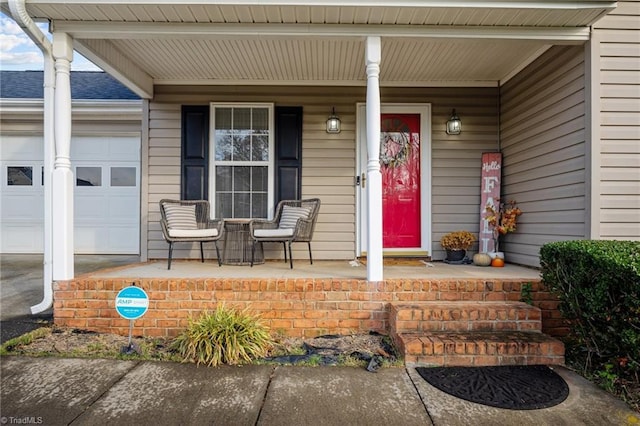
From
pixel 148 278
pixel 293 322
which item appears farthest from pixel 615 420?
pixel 148 278

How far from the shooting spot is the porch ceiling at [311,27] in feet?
9.17

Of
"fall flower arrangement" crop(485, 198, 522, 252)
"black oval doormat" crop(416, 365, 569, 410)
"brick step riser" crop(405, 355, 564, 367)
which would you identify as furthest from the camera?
"fall flower arrangement" crop(485, 198, 522, 252)

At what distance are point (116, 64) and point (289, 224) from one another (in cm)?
246

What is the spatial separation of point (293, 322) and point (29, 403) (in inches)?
65.7

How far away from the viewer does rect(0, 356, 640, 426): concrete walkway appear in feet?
5.94

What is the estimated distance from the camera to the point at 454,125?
444 cm

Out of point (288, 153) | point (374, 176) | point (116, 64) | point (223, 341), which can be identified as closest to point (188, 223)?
point (288, 153)

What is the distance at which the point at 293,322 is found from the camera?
115 inches

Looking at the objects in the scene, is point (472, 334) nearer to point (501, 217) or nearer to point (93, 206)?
point (501, 217)

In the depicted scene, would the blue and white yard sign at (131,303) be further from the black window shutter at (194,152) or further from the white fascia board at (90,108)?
the white fascia board at (90,108)

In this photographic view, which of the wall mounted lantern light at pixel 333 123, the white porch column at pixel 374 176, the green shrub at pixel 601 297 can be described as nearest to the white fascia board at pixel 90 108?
the wall mounted lantern light at pixel 333 123

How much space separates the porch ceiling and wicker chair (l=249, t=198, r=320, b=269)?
1.64 metres

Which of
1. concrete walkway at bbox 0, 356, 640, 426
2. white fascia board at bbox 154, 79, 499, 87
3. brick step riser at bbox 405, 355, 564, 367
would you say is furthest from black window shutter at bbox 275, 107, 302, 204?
brick step riser at bbox 405, 355, 564, 367

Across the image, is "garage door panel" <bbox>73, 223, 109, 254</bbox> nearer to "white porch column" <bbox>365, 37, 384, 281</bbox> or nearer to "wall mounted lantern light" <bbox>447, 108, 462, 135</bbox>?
"white porch column" <bbox>365, 37, 384, 281</bbox>
